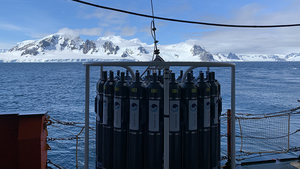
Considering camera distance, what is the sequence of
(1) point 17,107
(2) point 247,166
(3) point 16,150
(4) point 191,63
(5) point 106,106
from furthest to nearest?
(1) point 17,107, (2) point 247,166, (3) point 16,150, (5) point 106,106, (4) point 191,63

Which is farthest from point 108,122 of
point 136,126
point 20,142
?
point 20,142

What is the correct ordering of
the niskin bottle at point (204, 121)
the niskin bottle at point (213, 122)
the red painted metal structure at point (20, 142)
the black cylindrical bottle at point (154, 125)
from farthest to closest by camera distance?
the red painted metal structure at point (20, 142) → the niskin bottle at point (213, 122) → the niskin bottle at point (204, 121) → the black cylindrical bottle at point (154, 125)

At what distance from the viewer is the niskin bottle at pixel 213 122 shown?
2.49 m

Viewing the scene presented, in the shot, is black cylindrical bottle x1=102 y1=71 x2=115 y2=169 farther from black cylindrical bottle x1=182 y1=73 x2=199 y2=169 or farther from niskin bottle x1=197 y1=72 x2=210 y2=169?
niskin bottle x1=197 y1=72 x2=210 y2=169

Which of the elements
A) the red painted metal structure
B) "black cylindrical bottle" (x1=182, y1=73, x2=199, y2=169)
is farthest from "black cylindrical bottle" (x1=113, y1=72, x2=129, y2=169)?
the red painted metal structure

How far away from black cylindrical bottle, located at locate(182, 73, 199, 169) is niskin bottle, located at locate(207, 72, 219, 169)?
0.26 m

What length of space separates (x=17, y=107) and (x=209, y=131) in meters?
22.3

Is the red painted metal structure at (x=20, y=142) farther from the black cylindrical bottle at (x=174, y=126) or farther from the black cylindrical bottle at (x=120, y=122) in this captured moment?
the black cylindrical bottle at (x=174, y=126)

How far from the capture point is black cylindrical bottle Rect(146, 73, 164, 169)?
226 cm

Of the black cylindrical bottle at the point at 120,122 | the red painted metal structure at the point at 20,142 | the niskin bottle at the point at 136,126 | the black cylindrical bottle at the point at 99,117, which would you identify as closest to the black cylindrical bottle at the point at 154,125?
the niskin bottle at the point at 136,126

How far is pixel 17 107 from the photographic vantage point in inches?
814

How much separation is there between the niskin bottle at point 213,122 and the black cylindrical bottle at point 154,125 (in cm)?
60

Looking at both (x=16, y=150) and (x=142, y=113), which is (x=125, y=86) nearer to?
(x=142, y=113)

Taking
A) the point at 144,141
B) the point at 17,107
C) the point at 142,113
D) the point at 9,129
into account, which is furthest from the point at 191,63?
the point at 17,107
